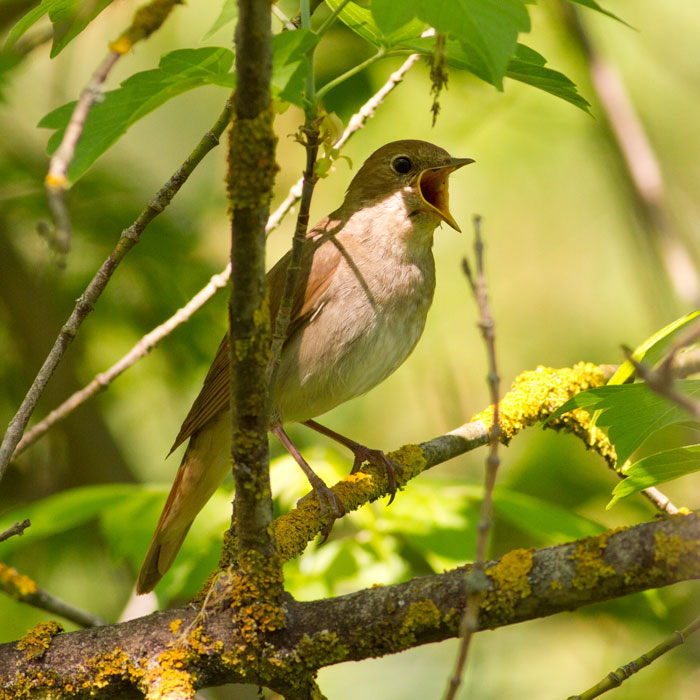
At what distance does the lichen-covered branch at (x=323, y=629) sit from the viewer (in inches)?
78.0

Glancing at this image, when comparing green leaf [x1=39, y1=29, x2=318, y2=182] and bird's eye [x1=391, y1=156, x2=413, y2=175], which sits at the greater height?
bird's eye [x1=391, y1=156, x2=413, y2=175]

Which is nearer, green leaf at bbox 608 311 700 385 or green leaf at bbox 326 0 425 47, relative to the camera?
green leaf at bbox 326 0 425 47

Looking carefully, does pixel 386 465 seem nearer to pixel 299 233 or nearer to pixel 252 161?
pixel 299 233

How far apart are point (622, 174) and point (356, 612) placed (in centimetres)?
283

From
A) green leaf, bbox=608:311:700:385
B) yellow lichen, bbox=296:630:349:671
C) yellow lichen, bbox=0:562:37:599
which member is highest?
green leaf, bbox=608:311:700:385

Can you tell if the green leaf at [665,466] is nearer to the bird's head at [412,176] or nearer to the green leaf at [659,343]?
the green leaf at [659,343]

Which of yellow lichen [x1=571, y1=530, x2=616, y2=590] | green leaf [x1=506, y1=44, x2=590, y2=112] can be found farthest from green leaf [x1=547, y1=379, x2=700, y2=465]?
green leaf [x1=506, y1=44, x2=590, y2=112]

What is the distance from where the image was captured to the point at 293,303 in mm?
3887

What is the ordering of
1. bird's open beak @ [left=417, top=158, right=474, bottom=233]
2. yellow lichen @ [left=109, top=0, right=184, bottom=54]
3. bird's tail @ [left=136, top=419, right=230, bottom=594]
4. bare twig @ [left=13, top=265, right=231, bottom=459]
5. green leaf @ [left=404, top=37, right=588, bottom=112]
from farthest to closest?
bird's open beak @ [left=417, top=158, right=474, bottom=233] → bird's tail @ [left=136, top=419, right=230, bottom=594] → bare twig @ [left=13, top=265, right=231, bottom=459] → green leaf @ [left=404, top=37, right=588, bottom=112] → yellow lichen @ [left=109, top=0, right=184, bottom=54]

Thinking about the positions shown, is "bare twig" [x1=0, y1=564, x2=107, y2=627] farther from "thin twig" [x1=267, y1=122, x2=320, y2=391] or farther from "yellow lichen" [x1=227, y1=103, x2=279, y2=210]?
"yellow lichen" [x1=227, y1=103, x2=279, y2=210]

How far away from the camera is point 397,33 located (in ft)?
7.03

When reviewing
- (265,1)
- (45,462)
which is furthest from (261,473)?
(45,462)

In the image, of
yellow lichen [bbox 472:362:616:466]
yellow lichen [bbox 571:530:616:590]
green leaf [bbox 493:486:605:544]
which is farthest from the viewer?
yellow lichen [bbox 472:362:616:466]

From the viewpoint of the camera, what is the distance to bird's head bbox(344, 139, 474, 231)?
4012mm
